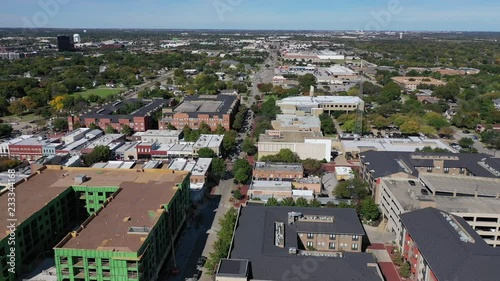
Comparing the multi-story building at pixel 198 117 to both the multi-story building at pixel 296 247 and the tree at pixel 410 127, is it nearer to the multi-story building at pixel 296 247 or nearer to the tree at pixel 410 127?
the tree at pixel 410 127

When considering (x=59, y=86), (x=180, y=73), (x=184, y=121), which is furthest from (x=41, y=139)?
(x=180, y=73)

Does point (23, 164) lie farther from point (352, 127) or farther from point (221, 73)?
point (221, 73)

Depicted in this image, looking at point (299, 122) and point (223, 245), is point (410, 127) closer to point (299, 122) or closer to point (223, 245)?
point (299, 122)

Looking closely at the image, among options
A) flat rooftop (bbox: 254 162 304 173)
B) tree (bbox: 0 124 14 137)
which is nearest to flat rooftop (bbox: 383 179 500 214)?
flat rooftop (bbox: 254 162 304 173)

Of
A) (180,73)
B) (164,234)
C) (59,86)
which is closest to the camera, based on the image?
(164,234)

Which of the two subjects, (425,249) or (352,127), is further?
(352,127)

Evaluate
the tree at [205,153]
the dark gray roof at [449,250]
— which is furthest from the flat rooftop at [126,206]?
the dark gray roof at [449,250]

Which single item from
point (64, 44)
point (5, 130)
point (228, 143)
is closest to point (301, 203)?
point (228, 143)
